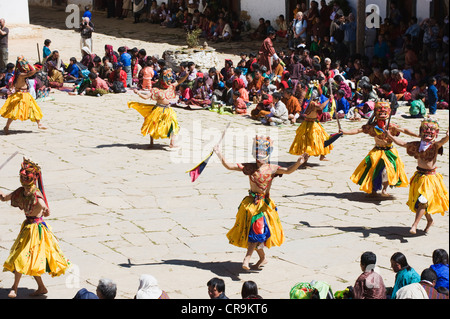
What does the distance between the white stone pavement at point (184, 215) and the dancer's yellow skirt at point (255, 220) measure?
1.17 feet

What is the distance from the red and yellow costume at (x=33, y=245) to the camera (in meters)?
8.02

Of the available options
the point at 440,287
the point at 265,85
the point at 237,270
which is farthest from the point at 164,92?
the point at 440,287

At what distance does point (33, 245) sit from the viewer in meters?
8.09

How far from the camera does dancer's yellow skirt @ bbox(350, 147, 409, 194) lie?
11367 millimetres

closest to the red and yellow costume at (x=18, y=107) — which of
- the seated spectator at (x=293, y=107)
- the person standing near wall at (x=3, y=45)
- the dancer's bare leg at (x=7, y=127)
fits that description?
the dancer's bare leg at (x=7, y=127)

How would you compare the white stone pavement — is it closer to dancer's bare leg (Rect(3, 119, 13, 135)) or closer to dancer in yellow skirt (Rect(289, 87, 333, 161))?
dancer's bare leg (Rect(3, 119, 13, 135))

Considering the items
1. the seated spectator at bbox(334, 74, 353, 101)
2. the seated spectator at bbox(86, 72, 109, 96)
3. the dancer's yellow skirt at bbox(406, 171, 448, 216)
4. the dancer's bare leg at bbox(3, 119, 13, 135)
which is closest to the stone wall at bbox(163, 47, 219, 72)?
the seated spectator at bbox(86, 72, 109, 96)

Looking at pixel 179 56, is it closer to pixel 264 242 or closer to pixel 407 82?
pixel 407 82

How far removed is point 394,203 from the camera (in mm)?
11523

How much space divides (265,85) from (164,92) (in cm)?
451

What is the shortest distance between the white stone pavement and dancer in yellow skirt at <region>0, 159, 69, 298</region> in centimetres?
31

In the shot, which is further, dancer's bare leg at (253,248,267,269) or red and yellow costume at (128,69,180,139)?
red and yellow costume at (128,69,180,139)

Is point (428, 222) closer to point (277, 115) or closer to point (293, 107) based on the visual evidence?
point (277, 115)
